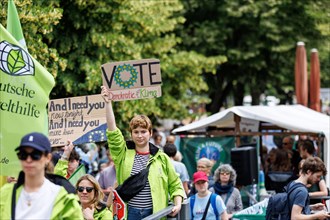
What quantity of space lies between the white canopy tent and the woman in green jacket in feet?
22.7

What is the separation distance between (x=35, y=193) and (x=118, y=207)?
8.45ft

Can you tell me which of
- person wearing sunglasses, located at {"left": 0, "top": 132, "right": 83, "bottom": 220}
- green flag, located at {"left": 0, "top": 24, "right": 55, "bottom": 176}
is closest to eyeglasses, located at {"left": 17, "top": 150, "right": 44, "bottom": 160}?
person wearing sunglasses, located at {"left": 0, "top": 132, "right": 83, "bottom": 220}

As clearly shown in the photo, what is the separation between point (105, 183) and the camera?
13484 millimetres

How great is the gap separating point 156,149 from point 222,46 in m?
22.2

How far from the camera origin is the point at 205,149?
57.1 ft

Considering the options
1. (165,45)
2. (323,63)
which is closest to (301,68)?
(165,45)

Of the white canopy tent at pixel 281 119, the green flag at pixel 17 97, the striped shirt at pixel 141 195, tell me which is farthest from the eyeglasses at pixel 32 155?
the white canopy tent at pixel 281 119

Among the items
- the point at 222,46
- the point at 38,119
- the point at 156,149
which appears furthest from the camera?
the point at 222,46

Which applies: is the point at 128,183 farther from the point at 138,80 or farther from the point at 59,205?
the point at 59,205

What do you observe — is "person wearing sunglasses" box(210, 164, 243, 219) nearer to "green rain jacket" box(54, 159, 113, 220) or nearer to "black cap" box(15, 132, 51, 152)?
"green rain jacket" box(54, 159, 113, 220)

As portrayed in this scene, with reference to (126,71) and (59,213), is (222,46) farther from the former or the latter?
(59,213)

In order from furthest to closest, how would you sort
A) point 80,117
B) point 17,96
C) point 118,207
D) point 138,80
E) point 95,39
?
point 95,39 < point 80,117 < point 138,80 < point 118,207 < point 17,96

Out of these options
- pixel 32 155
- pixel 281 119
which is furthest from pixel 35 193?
pixel 281 119

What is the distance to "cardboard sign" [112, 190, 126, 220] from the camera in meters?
8.12
